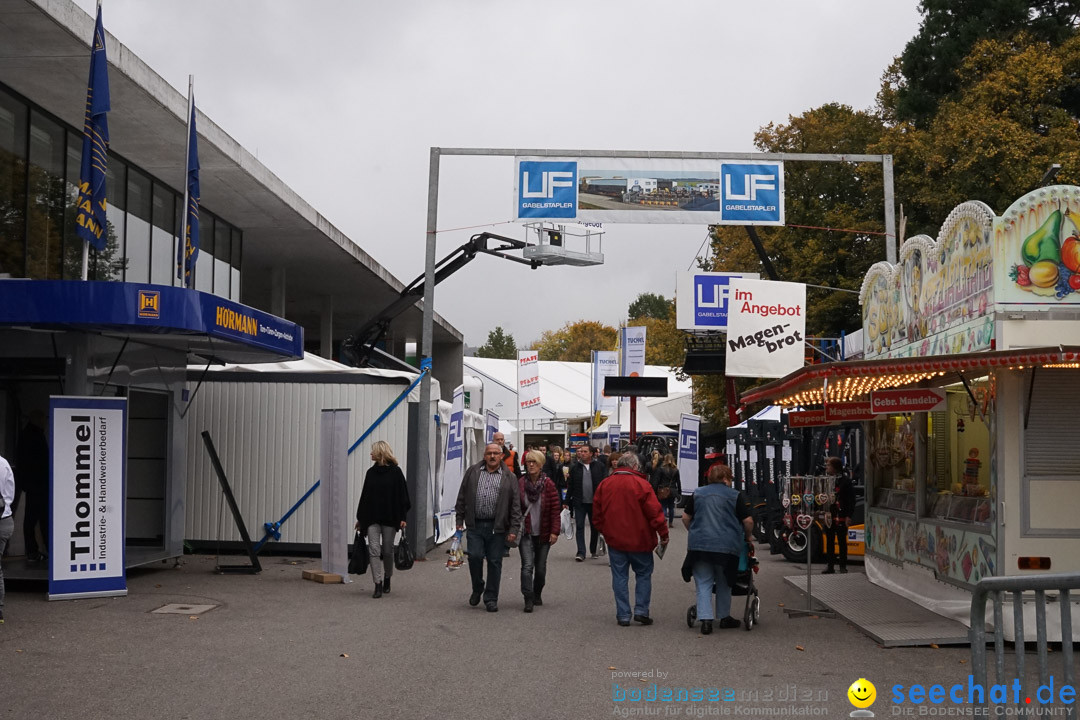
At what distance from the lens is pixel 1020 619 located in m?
5.32

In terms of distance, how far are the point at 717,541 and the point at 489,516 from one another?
8.93 feet

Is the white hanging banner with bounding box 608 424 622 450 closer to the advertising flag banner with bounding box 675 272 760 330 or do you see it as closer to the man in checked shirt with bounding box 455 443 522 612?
the advertising flag banner with bounding box 675 272 760 330

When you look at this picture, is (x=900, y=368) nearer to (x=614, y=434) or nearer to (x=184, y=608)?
(x=184, y=608)

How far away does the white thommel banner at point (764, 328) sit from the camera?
1456 centimetres

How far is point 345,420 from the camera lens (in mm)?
14594

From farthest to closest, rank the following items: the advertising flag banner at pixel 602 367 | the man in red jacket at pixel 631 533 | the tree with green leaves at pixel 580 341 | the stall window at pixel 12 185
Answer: the tree with green leaves at pixel 580 341
the advertising flag banner at pixel 602 367
the stall window at pixel 12 185
the man in red jacket at pixel 631 533

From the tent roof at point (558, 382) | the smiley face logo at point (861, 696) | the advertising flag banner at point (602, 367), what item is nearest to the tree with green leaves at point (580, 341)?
the tent roof at point (558, 382)

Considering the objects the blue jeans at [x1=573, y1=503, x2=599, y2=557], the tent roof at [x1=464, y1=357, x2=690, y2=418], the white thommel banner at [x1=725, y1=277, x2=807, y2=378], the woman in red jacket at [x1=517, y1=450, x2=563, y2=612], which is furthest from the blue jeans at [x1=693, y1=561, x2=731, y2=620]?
the tent roof at [x1=464, y1=357, x2=690, y2=418]

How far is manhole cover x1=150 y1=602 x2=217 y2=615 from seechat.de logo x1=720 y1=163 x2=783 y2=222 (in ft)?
29.3

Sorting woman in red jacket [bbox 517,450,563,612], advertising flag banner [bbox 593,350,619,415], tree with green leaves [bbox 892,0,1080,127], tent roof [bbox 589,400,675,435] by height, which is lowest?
woman in red jacket [bbox 517,450,563,612]

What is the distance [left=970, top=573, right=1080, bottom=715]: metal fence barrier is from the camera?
14.9 feet

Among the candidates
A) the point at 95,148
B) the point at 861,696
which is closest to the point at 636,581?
the point at 861,696

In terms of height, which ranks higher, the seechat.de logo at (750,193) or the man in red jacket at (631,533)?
the seechat.de logo at (750,193)

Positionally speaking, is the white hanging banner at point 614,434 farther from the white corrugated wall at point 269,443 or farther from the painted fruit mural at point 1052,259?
the painted fruit mural at point 1052,259
